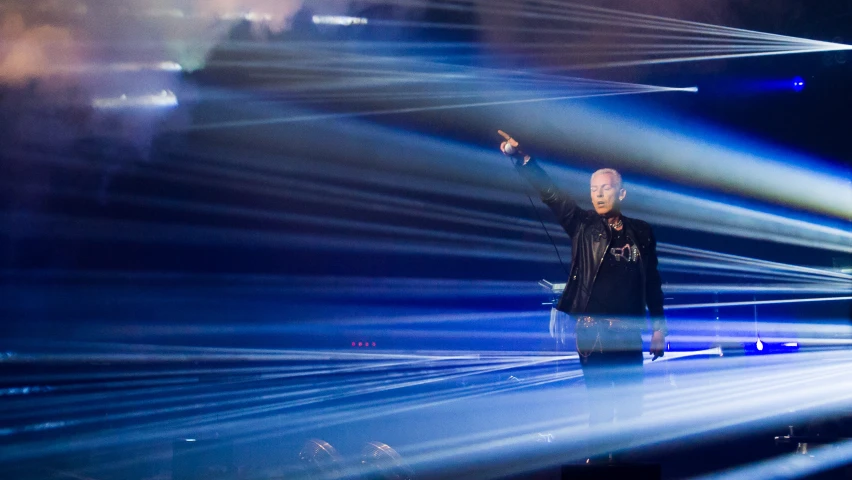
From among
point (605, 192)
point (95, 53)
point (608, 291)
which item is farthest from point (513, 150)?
point (95, 53)

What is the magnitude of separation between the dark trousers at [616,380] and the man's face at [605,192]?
0.58 meters

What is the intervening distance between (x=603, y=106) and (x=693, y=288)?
79.6 inches

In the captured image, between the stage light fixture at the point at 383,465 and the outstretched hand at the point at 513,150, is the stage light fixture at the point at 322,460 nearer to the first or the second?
the stage light fixture at the point at 383,465

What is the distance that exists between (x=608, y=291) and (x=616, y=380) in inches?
15.3

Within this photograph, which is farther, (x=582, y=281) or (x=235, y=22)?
(x=235, y=22)

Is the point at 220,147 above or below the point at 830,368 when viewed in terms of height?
above

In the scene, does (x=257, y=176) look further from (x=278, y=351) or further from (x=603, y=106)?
(x=603, y=106)

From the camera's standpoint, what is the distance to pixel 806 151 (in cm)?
753

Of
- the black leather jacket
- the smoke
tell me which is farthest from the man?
the smoke

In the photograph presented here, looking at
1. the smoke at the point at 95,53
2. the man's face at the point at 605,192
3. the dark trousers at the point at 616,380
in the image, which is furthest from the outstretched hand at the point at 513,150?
the smoke at the point at 95,53

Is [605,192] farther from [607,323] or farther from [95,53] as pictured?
[95,53]

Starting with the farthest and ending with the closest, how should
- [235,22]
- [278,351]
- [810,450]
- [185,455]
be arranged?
[278,351]
[235,22]
[810,450]
[185,455]

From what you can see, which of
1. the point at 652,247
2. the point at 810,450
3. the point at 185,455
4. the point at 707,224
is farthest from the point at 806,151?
the point at 185,455

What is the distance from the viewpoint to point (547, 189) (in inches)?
135
